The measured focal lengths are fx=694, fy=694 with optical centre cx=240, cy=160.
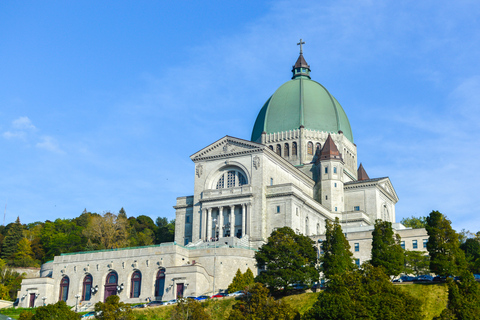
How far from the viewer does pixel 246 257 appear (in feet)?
274

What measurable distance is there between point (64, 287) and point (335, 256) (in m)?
36.5

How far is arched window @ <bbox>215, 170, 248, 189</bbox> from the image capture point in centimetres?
9662

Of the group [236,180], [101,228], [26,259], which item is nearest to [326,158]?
→ [236,180]

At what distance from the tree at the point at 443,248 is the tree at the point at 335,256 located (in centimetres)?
812

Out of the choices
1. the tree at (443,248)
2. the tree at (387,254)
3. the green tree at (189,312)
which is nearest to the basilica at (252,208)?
the tree at (387,254)

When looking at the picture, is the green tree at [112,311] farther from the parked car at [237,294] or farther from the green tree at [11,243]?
the green tree at [11,243]

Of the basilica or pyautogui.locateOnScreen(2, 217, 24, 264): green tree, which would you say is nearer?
the basilica

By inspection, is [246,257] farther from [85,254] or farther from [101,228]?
[101,228]

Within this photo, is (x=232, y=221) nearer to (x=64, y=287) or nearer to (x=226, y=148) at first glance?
(x=226, y=148)

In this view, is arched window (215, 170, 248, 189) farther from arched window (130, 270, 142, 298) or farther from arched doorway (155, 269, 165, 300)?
arched window (130, 270, 142, 298)

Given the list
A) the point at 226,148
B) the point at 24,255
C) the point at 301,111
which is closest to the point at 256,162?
the point at 226,148

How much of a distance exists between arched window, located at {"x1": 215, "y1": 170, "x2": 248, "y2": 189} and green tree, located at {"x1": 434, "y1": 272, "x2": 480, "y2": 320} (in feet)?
151

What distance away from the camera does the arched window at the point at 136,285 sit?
82019 millimetres

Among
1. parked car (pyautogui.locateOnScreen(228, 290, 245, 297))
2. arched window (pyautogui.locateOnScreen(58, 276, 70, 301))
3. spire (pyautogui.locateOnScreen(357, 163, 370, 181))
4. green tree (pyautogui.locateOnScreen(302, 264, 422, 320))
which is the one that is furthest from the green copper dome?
green tree (pyautogui.locateOnScreen(302, 264, 422, 320))
